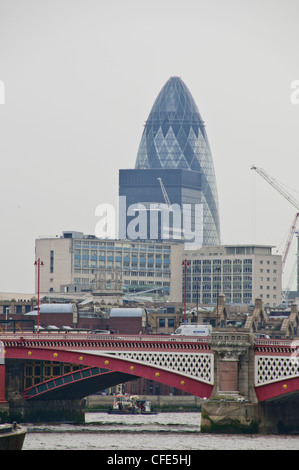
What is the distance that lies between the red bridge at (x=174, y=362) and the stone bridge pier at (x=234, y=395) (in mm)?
110

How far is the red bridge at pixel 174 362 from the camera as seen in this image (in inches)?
6801

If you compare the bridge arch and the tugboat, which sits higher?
the bridge arch

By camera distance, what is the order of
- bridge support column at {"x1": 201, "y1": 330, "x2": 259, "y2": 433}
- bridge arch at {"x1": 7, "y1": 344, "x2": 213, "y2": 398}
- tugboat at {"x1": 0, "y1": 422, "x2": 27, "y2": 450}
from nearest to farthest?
tugboat at {"x1": 0, "y1": 422, "x2": 27, "y2": 450}
bridge support column at {"x1": 201, "y1": 330, "x2": 259, "y2": 433}
bridge arch at {"x1": 7, "y1": 344, "x2": 213, "y2": 398}

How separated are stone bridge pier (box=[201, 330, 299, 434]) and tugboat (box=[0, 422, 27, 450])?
35955mm

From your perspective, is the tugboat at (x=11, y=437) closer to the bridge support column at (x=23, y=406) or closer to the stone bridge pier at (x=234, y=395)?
the stone bridge pier at (x=234, y=395)

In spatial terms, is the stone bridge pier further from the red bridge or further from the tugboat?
the tugboat

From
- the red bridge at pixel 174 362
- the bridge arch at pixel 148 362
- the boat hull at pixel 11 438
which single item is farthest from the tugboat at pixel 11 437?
the bridge arch at pixel 148 362

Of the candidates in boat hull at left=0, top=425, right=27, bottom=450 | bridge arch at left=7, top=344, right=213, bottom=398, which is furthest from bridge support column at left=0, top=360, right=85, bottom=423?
boat hull at left=0, top=425, right=27, bottom=450

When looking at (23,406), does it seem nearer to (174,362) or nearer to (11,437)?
(174,362)

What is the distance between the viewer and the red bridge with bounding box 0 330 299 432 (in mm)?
172750

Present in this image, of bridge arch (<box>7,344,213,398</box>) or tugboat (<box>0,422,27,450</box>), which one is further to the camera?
bridge arch (<box>7,344,213,398</box>)
